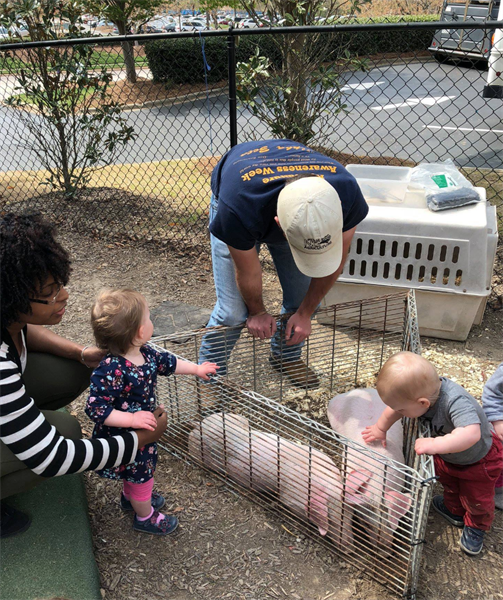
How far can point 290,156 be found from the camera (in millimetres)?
2084

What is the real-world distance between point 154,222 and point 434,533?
3.89 metres

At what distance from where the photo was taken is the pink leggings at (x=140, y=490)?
194 cm

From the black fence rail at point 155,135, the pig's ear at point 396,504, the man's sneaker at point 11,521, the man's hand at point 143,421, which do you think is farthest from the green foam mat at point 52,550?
the black fence rail at point 155,135

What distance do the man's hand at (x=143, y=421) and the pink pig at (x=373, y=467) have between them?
0.68m

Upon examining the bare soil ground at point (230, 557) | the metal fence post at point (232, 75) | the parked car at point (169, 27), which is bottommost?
the bare soil ground at point (230, 557)

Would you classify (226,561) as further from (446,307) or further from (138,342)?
(446,307)

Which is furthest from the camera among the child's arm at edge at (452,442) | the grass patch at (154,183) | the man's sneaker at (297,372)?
the grass patch at (154,183)

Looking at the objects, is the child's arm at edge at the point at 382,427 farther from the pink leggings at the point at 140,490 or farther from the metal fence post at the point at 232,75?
the metal fence post at the point at 232,75

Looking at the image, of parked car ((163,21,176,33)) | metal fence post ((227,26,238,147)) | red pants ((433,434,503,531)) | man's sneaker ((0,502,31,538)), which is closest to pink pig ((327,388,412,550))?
red pants ((433,434,503,531))

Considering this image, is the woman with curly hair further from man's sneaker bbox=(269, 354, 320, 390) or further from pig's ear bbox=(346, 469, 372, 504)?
man's sneaker bbox=(269, 354, 320, 390)

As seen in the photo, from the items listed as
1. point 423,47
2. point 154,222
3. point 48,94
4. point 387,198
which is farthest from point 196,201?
point 423,47

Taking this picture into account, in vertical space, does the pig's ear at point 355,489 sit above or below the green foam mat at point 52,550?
above

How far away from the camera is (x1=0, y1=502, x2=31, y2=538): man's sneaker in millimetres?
1927

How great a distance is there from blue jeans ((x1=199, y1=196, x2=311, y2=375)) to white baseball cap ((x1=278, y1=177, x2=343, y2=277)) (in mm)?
A: 531
